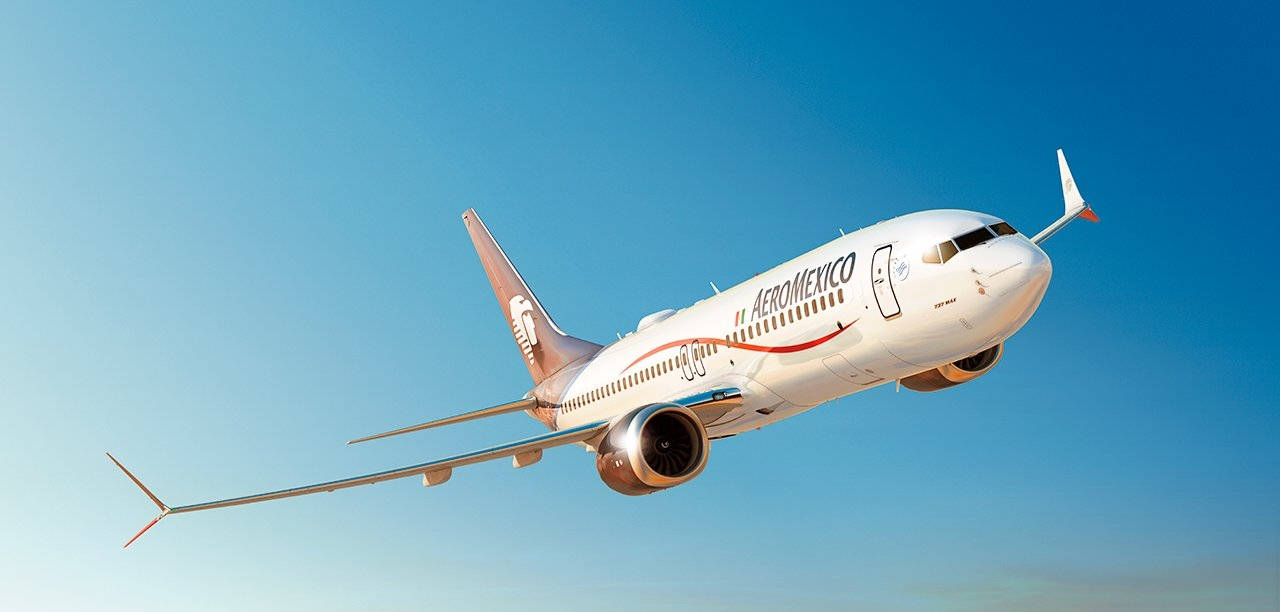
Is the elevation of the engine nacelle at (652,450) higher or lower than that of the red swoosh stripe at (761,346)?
lower

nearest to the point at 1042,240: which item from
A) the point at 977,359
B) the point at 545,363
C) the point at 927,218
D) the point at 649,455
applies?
the point at 977,359

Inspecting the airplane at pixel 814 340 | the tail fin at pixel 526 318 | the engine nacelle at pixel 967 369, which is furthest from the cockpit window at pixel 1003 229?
the tail fin at pixel 526 318

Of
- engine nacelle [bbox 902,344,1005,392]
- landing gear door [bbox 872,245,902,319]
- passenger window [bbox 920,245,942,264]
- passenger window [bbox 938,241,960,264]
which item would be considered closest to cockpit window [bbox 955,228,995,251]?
passenger window [bbox 938,241,960,264]

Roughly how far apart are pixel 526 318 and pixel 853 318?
22.3 metres

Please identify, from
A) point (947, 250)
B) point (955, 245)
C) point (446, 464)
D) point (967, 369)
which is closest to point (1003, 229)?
point (955, 245)

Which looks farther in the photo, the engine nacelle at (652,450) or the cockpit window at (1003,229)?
the engine nacelle at (652,450)

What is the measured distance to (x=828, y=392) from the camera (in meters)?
24.2

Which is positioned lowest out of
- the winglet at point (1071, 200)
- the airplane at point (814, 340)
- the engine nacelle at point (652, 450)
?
the engine nacelle at point (652, 450)

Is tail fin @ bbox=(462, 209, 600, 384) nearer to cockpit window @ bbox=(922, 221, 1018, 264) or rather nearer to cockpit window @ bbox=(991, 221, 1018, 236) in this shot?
cockpit window @ bbox=(922, 221, 1018, 264)

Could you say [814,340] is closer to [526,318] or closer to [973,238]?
[973,238]

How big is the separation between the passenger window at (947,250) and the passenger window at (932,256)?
0.29 ft

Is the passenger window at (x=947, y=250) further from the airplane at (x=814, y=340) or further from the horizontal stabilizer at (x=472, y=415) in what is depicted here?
the horizontal stabilizer at (x=472, y=415)

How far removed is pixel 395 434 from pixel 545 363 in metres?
9.04

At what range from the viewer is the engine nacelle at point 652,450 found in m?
22.7
